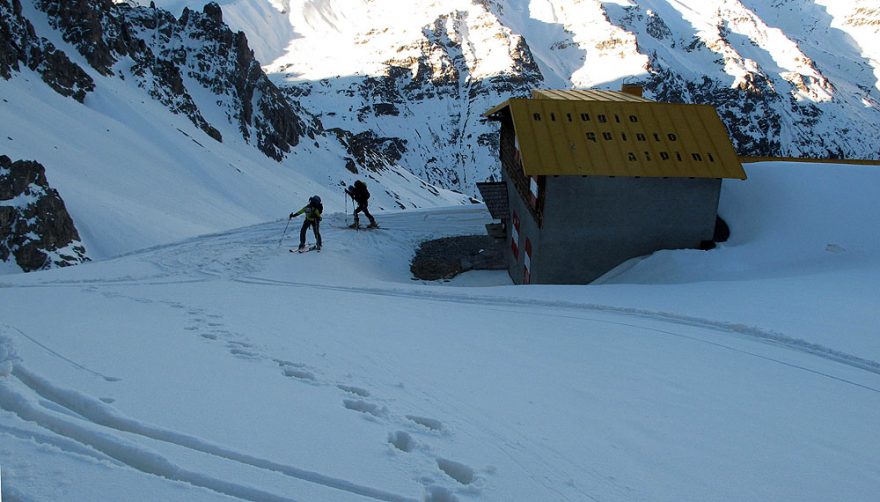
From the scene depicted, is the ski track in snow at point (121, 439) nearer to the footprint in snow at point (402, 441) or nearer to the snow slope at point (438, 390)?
the snow slope at point (438, 390)

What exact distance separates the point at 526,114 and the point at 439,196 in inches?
2994

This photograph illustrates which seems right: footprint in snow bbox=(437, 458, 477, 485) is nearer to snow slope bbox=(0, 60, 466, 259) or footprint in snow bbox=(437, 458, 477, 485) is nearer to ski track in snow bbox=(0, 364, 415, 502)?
ski track in snow bbox=(0, 364, 415, 502)

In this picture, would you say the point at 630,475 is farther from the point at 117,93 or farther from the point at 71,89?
the point at 117,93

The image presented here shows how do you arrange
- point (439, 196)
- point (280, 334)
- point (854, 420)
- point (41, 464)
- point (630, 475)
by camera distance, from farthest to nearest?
point (439, 196), point (280, 334), point (854, 420), point (630, 475), point (41, 464)

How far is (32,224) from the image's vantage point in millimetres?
30141

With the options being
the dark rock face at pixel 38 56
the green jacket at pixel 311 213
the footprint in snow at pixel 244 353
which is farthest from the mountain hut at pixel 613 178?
the dark rock face at pixel 38 56

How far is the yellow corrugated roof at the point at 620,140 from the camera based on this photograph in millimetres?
13773

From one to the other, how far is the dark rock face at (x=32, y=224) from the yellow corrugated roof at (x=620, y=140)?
1027 inches

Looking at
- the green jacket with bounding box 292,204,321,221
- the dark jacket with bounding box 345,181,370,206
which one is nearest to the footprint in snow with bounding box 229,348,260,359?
the green jacket with bounding box 292,204,321,221

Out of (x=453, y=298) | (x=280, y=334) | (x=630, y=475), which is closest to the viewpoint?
(x=630, y=475)

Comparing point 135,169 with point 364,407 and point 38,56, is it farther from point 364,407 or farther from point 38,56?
point 364,407

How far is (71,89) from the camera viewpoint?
5222cm

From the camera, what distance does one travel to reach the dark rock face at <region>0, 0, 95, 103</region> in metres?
51.1

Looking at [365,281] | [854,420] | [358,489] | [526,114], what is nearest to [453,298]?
[365,281]
